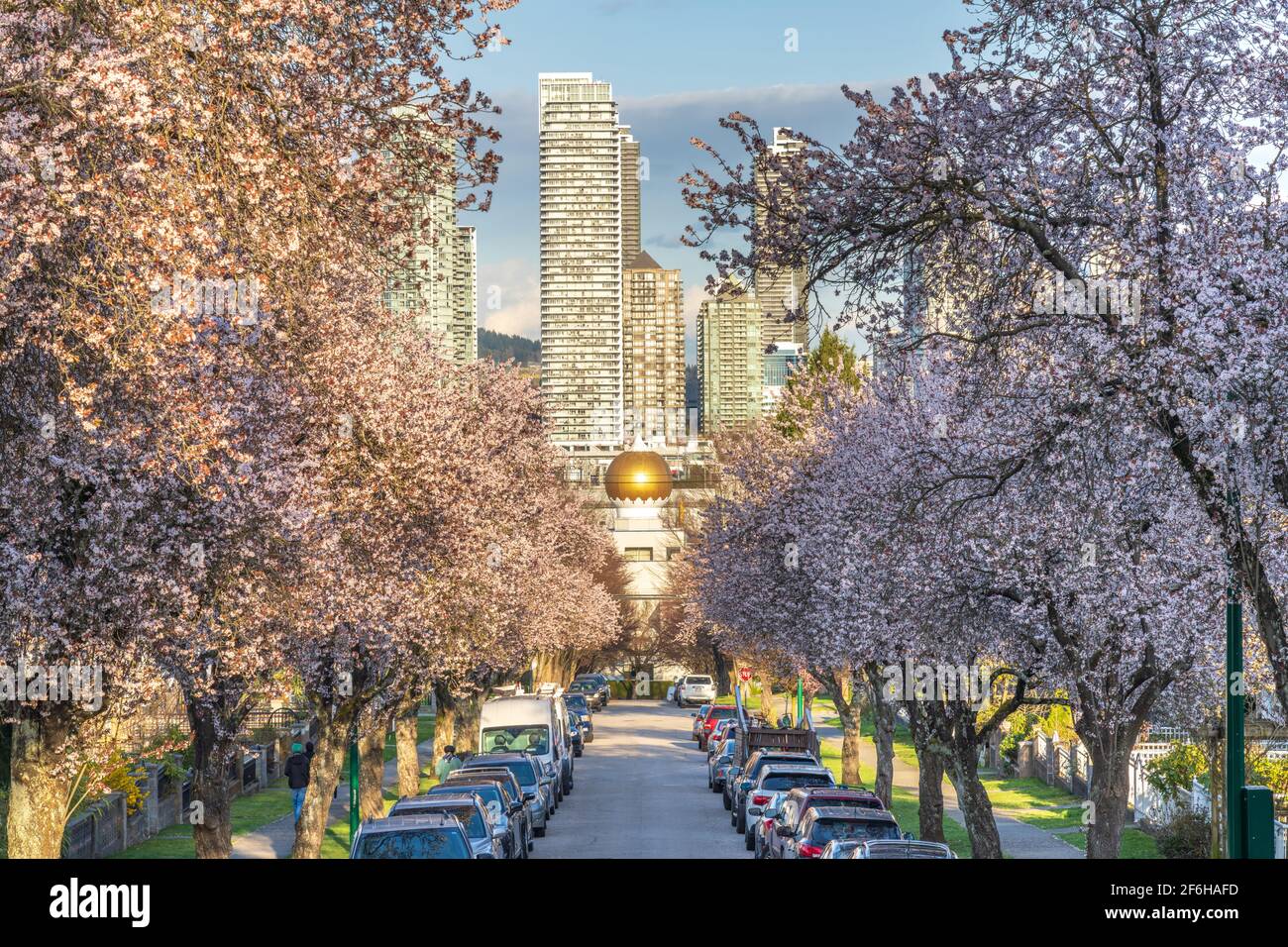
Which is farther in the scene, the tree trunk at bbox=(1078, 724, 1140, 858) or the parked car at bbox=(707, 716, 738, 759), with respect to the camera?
the parked car at bbox=(707, 716, 738, 759)

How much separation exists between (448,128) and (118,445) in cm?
403

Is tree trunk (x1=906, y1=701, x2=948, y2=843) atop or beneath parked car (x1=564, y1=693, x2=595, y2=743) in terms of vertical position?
atop

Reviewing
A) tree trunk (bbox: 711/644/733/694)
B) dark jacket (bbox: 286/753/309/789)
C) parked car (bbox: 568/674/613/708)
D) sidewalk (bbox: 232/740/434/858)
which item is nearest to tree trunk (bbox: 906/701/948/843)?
dark jacket (bbox: 286/753/309/789)

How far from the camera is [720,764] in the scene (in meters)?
42.2

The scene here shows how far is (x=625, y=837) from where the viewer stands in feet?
103

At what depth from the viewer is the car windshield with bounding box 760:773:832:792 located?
3030cm

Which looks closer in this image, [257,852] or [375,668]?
[375,668]

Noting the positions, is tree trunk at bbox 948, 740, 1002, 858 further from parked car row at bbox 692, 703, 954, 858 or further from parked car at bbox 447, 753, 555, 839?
parked car at bbox 447, 753, 555, 839

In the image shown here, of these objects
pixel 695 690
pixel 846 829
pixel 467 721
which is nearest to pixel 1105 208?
pixel 846 829

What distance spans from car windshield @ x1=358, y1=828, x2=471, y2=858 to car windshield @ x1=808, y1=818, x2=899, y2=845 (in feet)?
16.9

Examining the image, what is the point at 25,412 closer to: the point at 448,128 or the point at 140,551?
the point at 140,551

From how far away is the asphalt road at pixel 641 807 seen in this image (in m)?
29.6

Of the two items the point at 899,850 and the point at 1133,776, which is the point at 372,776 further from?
the point at 899,850
